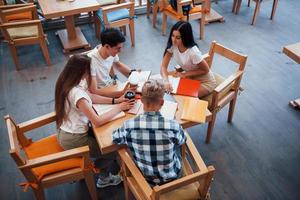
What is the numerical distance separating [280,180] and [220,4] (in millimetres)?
3484

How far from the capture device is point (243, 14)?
15.1ft

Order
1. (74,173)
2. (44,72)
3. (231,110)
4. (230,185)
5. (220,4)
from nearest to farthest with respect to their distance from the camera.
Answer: (74,173) < (230,185) < (231,110) < (44,72) < (220,4)

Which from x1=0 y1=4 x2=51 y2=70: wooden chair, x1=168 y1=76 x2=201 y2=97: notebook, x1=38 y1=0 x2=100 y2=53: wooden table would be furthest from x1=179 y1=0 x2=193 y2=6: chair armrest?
x1=168 y1=76 x2=201 y2=97: notebook

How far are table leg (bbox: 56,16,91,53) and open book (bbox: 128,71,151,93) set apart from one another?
1.88 meters

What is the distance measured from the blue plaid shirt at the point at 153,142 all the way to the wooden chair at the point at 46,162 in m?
0.32

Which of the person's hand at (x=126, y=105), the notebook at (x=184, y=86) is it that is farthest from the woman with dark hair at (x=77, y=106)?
the notebook at (x=184, y=86)

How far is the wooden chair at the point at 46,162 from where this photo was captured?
5.26 ft

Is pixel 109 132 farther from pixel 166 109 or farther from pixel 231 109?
pixel 231 109

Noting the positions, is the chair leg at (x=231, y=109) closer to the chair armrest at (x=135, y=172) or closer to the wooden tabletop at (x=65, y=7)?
the chair armrest at (x=135, y=172)

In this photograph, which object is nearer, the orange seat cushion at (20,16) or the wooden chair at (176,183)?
the wooden chair at (176,183)

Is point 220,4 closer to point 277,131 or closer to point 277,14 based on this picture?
point 277,14

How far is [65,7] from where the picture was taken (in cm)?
330

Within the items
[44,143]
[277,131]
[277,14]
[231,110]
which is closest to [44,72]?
[44,143]

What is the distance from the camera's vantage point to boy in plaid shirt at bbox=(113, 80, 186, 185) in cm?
142
